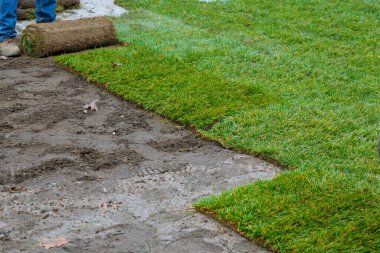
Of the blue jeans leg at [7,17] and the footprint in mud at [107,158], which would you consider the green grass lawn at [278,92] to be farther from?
the blue jeans leg at [7,17]

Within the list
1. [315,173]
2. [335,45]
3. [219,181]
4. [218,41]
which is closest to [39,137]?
[219,181]

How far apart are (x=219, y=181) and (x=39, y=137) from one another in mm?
1507

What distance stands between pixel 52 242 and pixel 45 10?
5.13 m

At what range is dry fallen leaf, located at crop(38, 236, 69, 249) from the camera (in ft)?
12.3

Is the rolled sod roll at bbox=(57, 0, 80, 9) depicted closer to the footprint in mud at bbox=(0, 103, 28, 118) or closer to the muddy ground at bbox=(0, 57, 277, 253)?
the muddy ground at bbox=(0, 57, 277, 253)

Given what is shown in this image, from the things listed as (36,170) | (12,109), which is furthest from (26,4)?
(36,170)

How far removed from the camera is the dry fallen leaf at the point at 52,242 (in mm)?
3738

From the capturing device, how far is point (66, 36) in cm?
756

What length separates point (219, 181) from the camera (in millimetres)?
4602

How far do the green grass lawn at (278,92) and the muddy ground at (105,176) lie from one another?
0.64 ft

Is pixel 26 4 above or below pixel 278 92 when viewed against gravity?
below

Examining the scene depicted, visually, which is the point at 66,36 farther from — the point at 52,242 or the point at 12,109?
the point at 52,242

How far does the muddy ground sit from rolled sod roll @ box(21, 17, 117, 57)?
3.78 ft

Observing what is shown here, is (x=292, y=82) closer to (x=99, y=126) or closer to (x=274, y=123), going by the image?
(x=274, y=123)
